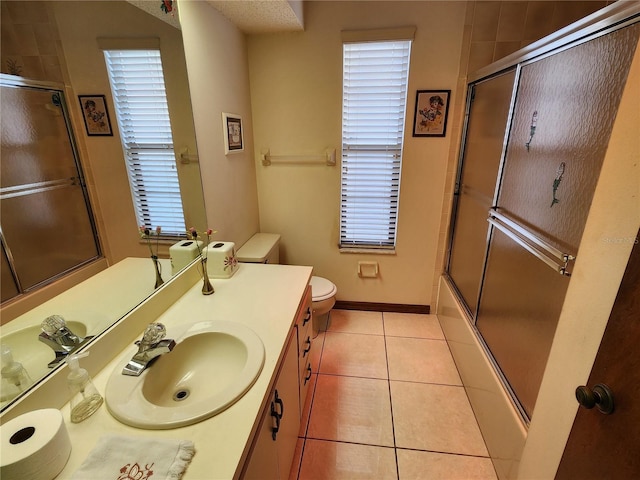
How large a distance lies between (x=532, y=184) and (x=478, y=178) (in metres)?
0.65

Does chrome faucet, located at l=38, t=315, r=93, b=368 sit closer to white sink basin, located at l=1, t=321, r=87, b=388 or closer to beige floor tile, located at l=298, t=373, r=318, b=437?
white sink basin, located at l=1, t=321, r=87, b=388

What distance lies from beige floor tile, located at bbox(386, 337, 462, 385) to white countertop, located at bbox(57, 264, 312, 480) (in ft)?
3.35

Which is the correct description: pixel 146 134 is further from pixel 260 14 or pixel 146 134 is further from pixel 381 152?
pixel 381 152

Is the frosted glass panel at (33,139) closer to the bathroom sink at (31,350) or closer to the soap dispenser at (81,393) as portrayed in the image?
the bathroom sink at (31,350)

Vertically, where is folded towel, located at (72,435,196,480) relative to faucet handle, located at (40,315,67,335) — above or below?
below

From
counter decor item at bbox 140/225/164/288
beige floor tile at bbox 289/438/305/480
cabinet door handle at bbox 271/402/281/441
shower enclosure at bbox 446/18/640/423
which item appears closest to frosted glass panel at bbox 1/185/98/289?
counter decor item at bbox 140/225/164/288

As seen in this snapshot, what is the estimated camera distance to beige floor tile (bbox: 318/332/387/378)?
6.89ft

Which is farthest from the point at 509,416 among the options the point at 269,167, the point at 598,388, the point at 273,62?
the point at 273,62

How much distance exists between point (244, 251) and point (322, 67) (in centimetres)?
144

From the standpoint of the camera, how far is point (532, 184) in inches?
53.7

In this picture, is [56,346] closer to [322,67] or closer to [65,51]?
[65,51]

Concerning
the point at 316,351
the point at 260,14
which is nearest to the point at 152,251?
the point at 316,351

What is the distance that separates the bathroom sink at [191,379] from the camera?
0.82 metres

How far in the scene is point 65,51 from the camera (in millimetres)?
854
